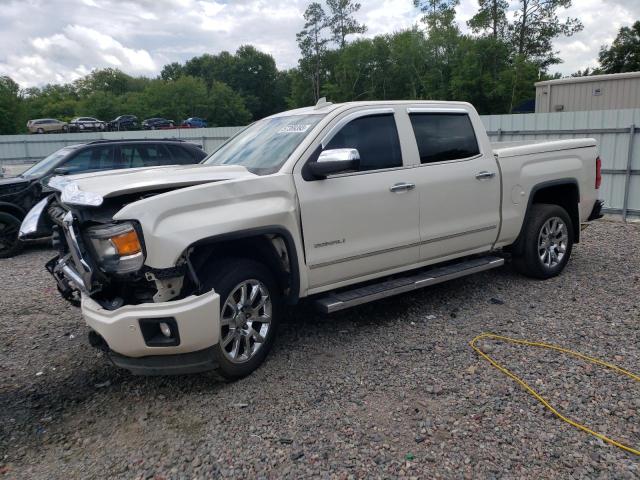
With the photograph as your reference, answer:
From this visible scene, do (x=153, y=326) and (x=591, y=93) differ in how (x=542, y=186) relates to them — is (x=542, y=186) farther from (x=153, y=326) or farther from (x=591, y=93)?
(x=591, y=93)

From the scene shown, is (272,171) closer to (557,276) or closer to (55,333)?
(55,333)

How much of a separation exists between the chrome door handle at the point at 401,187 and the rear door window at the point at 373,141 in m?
0.19

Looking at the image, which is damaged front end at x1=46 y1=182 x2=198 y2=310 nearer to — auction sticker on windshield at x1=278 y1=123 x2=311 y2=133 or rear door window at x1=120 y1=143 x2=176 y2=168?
auction sticker on windshield at x1=278 y1=123 x2=311 y2=133

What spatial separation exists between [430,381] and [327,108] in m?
2.48

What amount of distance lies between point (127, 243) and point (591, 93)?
1880 centimetres

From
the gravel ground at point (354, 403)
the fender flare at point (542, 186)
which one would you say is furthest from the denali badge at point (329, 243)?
the fender flare at point (542, 186)

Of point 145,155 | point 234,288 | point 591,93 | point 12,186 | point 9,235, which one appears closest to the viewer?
point 234,288

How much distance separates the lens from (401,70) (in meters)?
50.0

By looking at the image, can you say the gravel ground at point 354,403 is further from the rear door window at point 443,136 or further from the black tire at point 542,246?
the rear door window at point 443,136

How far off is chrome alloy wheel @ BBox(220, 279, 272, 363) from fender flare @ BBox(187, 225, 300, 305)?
8.9 inches

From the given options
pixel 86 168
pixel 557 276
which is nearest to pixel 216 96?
pixel 86 168

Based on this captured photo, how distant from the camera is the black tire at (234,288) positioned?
3.55 m

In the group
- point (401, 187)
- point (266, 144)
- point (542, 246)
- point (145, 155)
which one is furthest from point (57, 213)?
point (145, 155)

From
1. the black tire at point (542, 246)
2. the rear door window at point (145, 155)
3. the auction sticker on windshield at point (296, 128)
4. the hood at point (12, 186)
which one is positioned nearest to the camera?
the auction sticker on windshield at point (296, 128)
